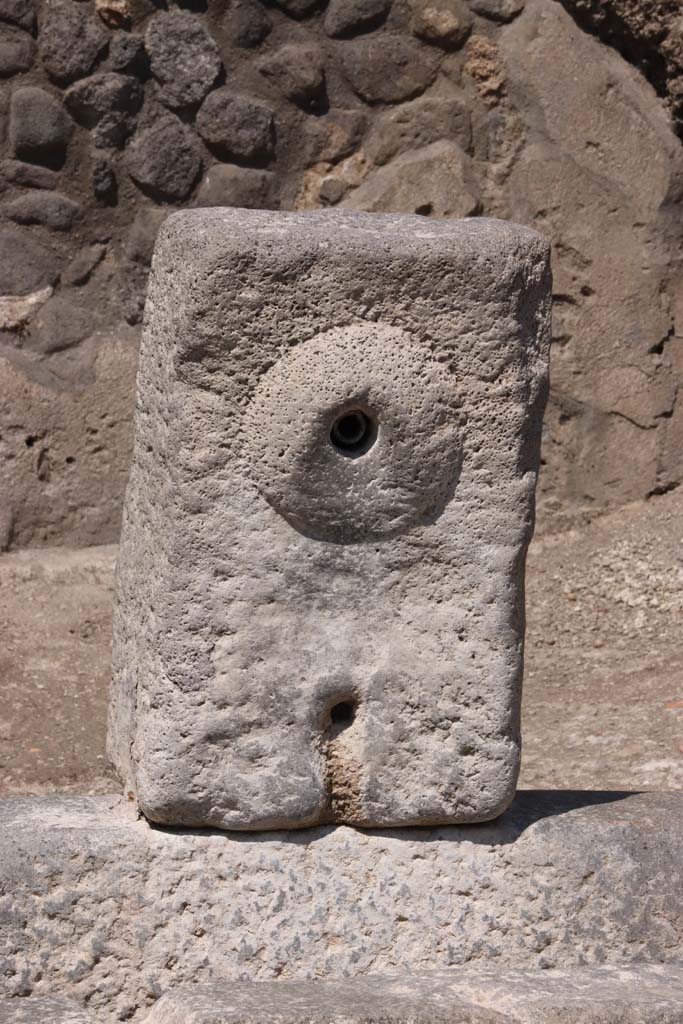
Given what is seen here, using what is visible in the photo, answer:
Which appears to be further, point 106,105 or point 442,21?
point 442,21

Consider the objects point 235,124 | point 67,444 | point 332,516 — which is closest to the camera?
point 332,516

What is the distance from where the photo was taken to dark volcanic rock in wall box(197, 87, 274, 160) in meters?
4.45

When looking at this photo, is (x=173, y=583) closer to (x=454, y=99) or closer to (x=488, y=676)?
Result: (x=488, y=676)

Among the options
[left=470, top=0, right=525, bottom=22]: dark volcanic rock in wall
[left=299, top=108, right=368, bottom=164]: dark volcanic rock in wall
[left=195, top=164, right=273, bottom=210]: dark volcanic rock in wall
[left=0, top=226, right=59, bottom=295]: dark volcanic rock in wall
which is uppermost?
[left=470, top=0, right=525, bottom=22]: dark volcanic rock in wall

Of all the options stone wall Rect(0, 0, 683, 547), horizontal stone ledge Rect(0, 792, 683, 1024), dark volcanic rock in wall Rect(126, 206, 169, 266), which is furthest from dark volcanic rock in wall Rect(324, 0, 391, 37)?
horizontal stone ledge Rect(0, 792, 683, 1024)

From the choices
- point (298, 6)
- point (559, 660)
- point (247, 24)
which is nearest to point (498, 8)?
point (298, 6)

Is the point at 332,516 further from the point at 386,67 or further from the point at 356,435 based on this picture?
the point at 386,67

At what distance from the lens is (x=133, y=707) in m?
2.26

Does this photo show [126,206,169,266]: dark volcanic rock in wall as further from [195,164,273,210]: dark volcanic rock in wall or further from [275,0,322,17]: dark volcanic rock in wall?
[275,0,322,17]: dark volcanic rock in wall

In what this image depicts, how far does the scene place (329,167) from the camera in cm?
457

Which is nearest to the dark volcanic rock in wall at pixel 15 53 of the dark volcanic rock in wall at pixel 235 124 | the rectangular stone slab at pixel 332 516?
the dark volcanic rock in wall at pixel 235 124

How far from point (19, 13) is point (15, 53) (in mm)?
111

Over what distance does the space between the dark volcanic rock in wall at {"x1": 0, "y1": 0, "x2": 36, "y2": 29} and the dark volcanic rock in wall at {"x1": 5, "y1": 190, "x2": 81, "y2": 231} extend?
1.55 ft

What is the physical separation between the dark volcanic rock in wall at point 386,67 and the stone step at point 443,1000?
3.14 meters
